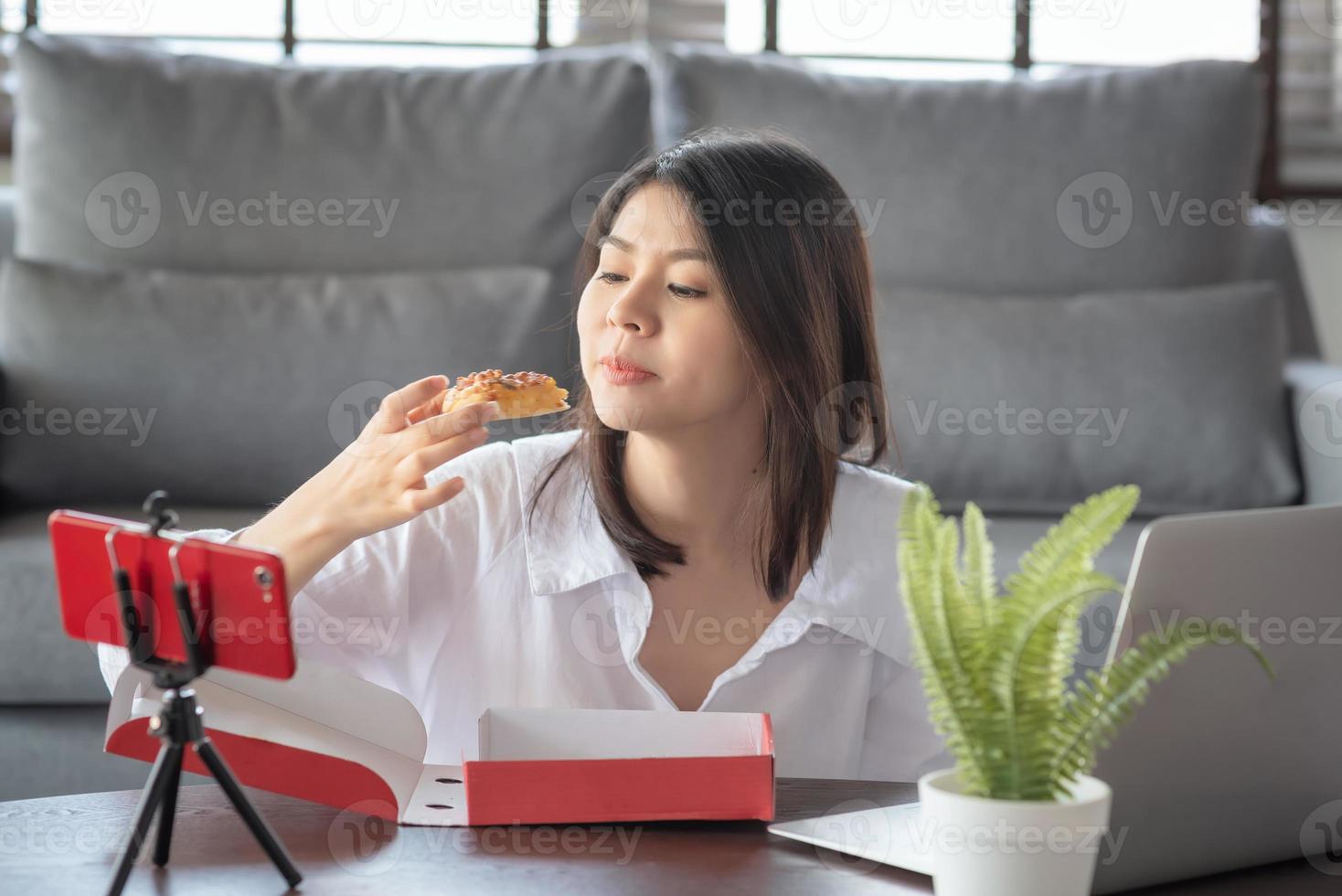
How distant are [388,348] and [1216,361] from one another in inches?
57.6

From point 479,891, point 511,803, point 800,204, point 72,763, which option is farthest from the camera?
point 72,763

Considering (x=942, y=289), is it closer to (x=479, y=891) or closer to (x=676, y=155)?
(x=676, y=155)

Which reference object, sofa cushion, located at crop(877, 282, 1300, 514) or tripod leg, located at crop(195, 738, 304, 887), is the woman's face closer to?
tripod leg, located at crop(195, 738, 304, 887)

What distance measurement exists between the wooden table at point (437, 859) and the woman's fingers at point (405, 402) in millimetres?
342

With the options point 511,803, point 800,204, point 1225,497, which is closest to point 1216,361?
point 1225,497

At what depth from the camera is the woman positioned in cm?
133

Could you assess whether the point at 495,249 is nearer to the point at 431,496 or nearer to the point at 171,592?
the point at 431,496

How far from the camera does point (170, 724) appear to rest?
Answer: 78cm

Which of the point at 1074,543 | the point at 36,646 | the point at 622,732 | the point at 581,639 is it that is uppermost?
the point at 1074,543

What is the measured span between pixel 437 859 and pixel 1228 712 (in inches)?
18.6

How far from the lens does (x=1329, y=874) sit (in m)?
0.89

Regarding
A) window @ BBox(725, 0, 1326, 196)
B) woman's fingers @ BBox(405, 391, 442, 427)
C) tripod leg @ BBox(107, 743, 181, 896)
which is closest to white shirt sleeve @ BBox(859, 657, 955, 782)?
woman's fingers @ BBox(405, 391, 442, 427)

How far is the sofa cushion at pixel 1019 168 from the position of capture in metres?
2.67

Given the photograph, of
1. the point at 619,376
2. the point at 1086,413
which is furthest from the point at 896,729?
the point at 1086,413
